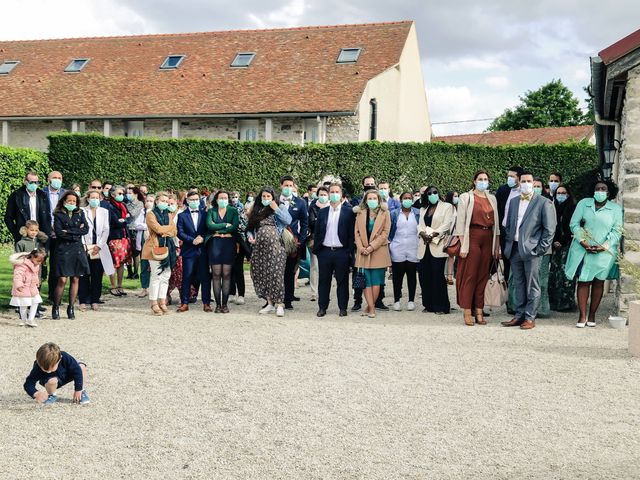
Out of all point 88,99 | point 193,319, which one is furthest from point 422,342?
point 88,99

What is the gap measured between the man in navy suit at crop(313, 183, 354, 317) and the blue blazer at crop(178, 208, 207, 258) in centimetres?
173

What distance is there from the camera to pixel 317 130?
2881cm

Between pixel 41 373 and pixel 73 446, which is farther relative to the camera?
pixel 41 373

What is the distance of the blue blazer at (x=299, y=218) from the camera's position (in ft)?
42.8

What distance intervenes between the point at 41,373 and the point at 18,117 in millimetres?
26762

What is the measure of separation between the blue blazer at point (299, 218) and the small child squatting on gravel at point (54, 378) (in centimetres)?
684

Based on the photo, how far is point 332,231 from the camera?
39.2ft

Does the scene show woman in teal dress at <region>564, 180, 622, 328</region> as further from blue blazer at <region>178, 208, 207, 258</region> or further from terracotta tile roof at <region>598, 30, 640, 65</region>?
blue blazer at <region>178, 208, 207, 258</region>

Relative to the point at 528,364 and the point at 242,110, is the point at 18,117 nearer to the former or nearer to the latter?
the point at 242,110

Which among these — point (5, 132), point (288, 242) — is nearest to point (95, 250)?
point (288, 242)

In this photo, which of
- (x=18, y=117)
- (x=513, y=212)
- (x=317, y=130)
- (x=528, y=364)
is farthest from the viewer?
(x=18, y=117)

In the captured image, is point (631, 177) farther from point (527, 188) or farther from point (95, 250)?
point (95, 250)

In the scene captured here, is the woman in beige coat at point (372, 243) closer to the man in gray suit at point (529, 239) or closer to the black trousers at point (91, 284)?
the man in gray suit at point (529, 239)

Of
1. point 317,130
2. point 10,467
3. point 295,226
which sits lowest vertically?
point 10,467
